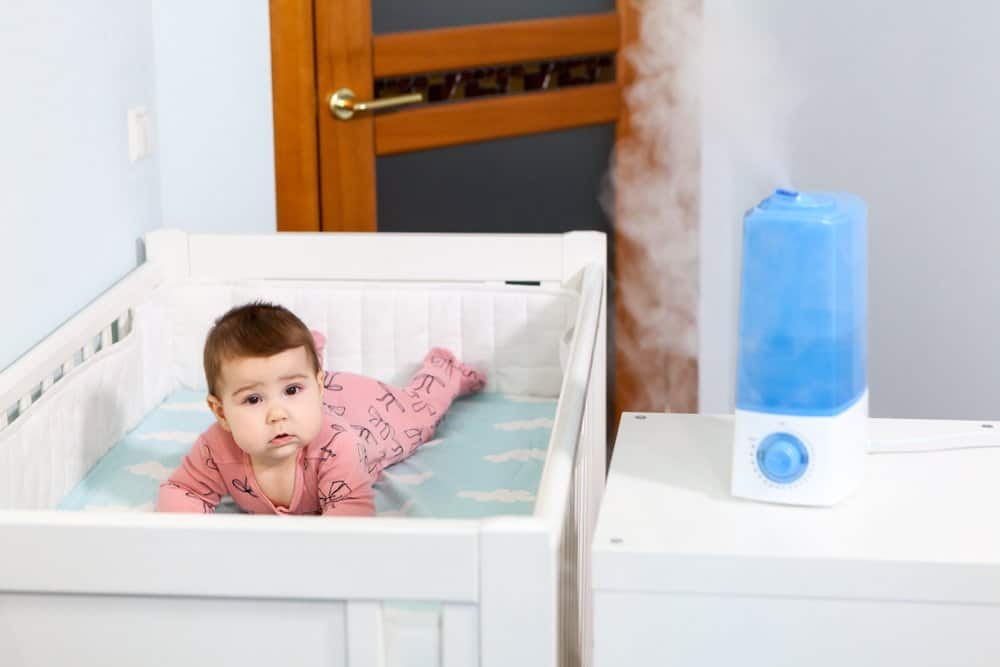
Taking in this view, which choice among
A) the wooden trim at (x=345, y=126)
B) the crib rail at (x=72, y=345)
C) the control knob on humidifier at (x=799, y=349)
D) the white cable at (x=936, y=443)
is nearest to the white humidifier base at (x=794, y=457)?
A: the control knob on humidifier at (x=799, y=349)

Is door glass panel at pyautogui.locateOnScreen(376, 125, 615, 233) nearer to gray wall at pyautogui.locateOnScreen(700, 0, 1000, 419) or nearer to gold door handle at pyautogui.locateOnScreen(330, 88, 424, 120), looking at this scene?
gold door handle at pyautogui.locateOnScreen(330, 88, 424, 120)

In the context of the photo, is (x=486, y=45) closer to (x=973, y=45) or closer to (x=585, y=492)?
(x=973, y=45)

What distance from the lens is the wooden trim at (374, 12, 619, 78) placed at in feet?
8.91

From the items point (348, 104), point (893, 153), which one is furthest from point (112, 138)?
point (893, 153)

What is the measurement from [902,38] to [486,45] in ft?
2.64

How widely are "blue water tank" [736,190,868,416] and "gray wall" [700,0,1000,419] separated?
131 centimetres

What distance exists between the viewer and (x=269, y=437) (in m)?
1.65

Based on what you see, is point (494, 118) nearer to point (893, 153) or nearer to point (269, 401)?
point (893, 153)

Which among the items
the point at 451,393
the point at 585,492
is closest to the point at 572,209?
the point at 451,393

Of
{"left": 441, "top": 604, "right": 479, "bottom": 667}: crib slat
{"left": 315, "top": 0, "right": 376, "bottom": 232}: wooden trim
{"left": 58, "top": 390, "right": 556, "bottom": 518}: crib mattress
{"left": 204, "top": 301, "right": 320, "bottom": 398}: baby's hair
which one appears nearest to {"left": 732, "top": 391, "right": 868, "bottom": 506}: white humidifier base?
{"left": 441, "top": 604, "right": 479, "bottom": 667}: crib slat

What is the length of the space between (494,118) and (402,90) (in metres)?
0.22

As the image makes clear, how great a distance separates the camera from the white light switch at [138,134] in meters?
2.22

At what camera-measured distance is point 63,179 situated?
191 centimetres

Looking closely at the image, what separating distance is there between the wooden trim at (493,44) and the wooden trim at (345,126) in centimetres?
5
